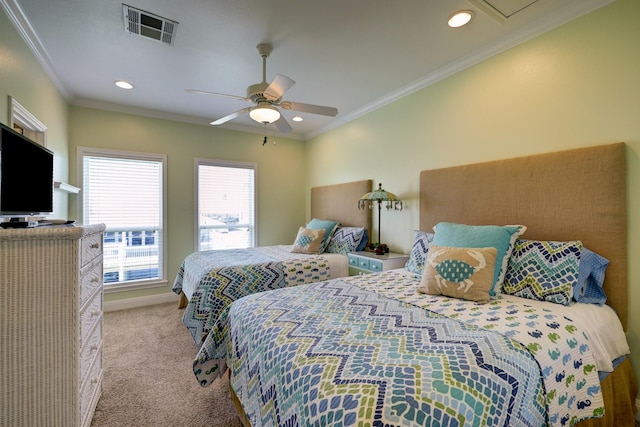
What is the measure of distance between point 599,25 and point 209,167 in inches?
172

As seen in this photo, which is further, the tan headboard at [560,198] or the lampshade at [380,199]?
the lampshade at [380,199]

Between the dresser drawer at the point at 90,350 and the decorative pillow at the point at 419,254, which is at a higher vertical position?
the decorative pillow at the point at 419,254

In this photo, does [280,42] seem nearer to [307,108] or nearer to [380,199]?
[307,108]

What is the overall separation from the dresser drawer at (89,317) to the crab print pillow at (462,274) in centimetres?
197

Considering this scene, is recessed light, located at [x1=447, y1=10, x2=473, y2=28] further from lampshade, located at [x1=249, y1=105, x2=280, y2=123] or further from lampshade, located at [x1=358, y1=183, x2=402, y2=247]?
lampshade, located at [x1=358, y1=183, x2=402, y2=247]

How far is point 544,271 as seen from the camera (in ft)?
5.69

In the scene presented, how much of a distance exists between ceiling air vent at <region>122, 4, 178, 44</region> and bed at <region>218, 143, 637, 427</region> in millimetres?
2078

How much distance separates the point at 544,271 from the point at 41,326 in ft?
8.87

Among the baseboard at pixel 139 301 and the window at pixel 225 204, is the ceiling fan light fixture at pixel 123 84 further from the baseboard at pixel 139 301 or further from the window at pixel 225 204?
the baseboard at pixel 139 301

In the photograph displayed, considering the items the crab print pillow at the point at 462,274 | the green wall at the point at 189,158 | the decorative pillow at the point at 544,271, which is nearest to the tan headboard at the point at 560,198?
the decorative pillow at the point at 544,271

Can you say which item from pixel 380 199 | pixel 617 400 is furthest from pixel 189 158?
pixel 617 400

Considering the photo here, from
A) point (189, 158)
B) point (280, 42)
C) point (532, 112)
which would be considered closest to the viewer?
point (532, 112)

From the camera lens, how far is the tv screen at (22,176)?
1.33 metres

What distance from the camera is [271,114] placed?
2.41 meters
